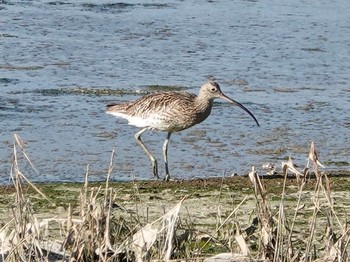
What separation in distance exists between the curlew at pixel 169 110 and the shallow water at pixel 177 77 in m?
0.26

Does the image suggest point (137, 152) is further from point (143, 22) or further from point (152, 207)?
→ point (143, 22)

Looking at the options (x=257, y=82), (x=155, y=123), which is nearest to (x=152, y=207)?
(x=155, y=123)

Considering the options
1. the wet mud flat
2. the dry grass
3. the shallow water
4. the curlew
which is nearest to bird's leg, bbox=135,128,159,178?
the curlew

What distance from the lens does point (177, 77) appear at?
46.4 feet

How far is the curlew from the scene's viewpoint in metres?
10.9

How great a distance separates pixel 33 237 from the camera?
577cm

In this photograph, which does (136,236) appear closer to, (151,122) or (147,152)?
(147,152)

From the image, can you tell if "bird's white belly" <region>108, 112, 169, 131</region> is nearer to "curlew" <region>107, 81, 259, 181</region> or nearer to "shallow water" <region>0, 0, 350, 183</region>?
"curlew" <region>107, 81, 259, 181</region>

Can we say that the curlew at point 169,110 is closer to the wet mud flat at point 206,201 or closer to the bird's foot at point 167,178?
the bird's foot at point 167,178

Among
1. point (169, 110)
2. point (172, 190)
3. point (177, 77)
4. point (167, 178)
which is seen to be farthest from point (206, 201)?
point (177, 77)

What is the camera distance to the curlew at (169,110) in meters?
10.9

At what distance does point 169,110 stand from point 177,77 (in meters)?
3.35

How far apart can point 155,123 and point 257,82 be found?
335cm

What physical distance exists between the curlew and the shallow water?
26cm
